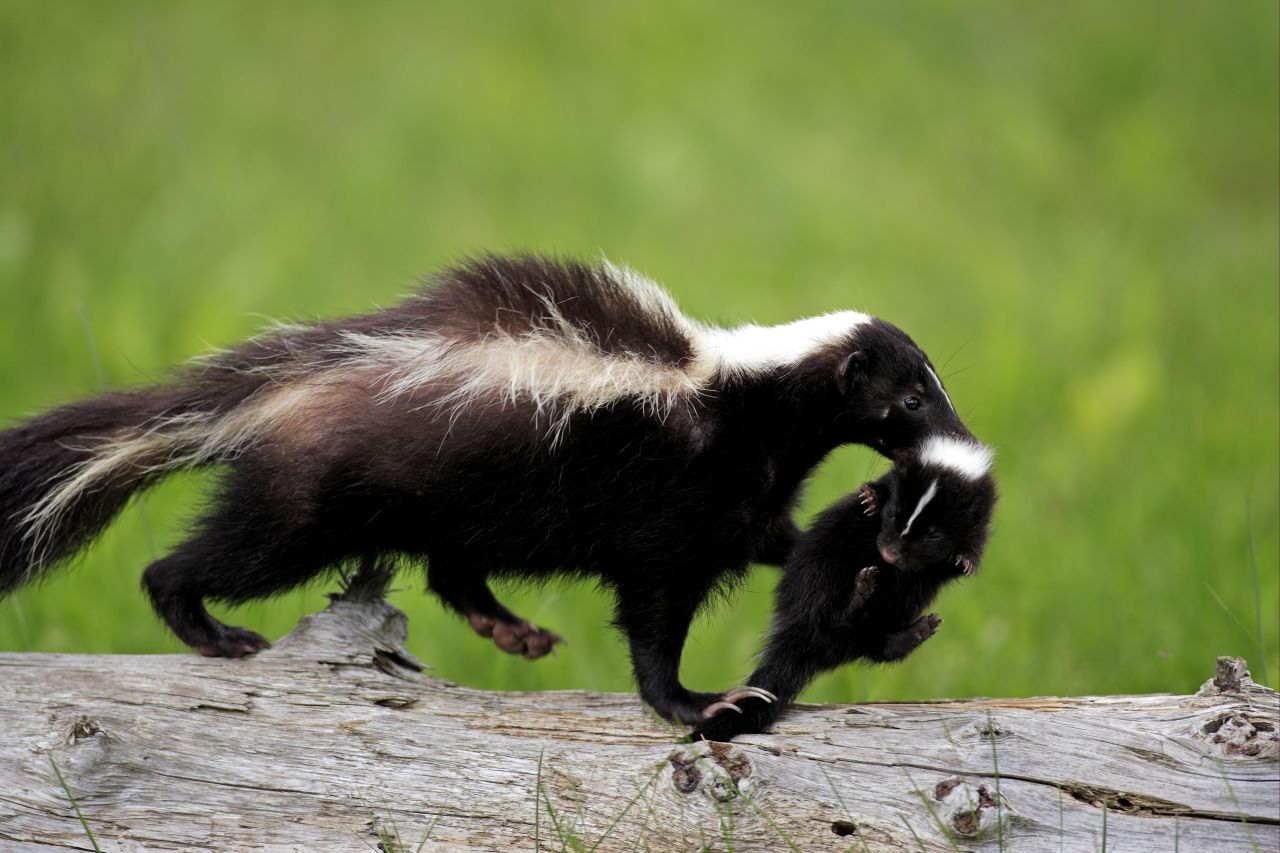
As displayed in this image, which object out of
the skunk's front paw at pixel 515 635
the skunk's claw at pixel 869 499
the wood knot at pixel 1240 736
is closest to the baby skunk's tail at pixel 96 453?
the skunk's front paw at pixel 515 635

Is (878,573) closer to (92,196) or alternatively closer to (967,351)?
(967,351)

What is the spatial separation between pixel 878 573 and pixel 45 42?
38.0 feet

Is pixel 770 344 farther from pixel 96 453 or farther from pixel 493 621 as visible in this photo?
pixel 96 453

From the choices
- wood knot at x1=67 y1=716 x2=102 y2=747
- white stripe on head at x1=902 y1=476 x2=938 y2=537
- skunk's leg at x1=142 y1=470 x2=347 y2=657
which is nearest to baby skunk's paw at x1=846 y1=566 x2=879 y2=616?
white stripe on head at x1=902 y1=476 x2=938 y2=537

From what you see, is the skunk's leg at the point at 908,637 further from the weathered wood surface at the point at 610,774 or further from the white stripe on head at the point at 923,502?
the white stripe on head at the point at 923,502

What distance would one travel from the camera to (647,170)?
42.9 ft

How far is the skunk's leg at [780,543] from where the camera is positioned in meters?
5.40

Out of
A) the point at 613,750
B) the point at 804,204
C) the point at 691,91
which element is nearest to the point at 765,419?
the point at 613,750

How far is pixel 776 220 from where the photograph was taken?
12.7 meters

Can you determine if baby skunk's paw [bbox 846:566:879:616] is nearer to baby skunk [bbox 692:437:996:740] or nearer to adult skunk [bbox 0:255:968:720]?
baby skunk [bbox 692:437:996:740]

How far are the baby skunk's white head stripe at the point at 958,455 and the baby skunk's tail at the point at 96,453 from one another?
8.02ft

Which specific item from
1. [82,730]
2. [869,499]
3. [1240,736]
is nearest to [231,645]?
[82,730]

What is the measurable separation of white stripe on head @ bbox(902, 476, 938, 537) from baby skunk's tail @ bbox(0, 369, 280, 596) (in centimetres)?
239

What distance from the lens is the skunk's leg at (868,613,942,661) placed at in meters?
4.90
